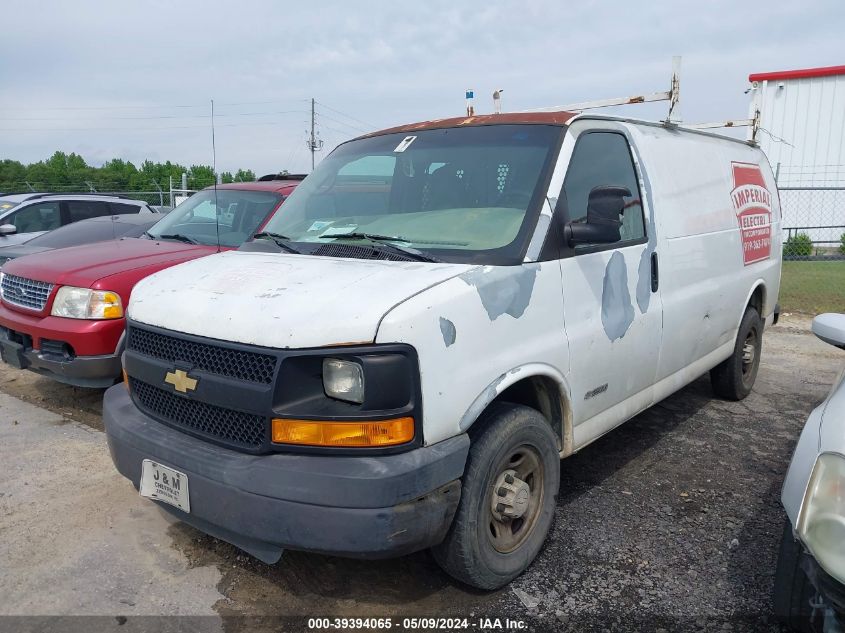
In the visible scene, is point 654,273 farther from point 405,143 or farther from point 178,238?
point 178,238

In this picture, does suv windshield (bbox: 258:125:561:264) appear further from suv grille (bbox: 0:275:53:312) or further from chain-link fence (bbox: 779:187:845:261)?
chain-link fence (bbox: 779:187:845:261)

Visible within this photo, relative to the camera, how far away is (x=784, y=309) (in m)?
10.2

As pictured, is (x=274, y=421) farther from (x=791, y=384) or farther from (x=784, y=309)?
(x=784, y=309)

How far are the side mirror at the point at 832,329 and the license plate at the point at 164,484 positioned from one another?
2637 mm

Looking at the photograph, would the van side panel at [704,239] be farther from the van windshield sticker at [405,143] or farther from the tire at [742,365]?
the van windshield sticker at [405,143]

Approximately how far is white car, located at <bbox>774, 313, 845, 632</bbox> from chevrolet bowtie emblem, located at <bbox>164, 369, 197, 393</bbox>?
225 centimetres

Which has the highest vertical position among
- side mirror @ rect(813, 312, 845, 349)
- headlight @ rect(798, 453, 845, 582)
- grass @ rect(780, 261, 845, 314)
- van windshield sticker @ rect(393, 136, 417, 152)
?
van windshield sticker @ rect(393, 136, 417, 152)

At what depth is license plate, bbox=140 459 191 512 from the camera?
2764 millimetres

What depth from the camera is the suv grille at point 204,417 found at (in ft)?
8.70

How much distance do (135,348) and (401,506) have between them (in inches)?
61.6

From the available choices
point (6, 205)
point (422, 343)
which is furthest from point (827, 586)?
point (6, 205)

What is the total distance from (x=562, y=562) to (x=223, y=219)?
4369mm

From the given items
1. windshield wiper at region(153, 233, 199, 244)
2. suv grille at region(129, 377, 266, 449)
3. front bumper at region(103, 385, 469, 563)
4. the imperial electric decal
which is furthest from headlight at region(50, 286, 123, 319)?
the imperial electric decal

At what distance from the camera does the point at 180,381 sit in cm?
285
